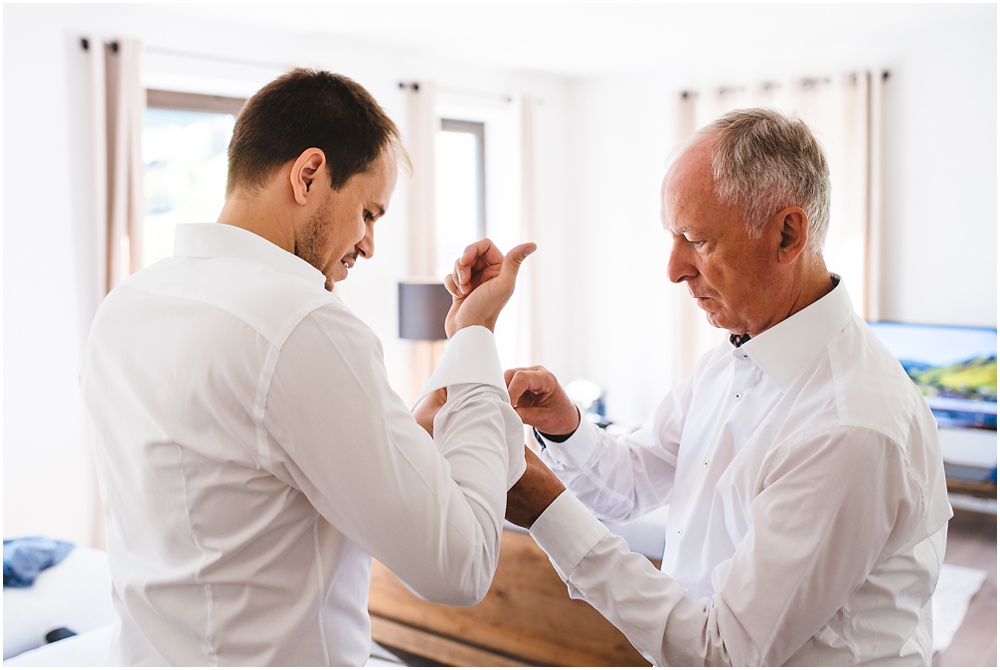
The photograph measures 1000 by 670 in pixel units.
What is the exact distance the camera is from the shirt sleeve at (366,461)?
0.87 metres

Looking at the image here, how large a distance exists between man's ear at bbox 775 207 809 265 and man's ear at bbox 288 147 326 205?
0.69 meters

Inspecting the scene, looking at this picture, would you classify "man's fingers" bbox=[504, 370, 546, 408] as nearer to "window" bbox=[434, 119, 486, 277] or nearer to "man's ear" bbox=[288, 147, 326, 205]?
"man's ear" bbox=[288, 147, 326, 205]

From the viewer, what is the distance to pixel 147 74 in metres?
4.07

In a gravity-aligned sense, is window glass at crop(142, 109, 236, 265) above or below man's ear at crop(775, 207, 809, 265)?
A: above

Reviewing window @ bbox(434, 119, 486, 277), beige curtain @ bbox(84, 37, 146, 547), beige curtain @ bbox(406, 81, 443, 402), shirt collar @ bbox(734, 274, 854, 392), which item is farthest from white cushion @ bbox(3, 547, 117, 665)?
window @ bbox(434, 119, 486, 277)

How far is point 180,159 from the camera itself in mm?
4379

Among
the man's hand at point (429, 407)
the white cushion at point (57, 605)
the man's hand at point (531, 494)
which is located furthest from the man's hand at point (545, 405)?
the white cushion at point (57, 605)

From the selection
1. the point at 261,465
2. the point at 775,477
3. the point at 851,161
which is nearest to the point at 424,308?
the point at 851,161

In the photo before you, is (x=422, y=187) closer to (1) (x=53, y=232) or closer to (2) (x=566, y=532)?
(1) (x=53, y=232)

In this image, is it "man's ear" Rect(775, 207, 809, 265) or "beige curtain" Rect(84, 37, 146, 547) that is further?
"beige curtain" Rect(84, 37, 146, 547)

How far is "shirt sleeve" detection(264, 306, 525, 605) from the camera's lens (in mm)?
874

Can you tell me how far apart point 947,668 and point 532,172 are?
4.17 m

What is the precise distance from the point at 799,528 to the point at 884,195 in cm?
478

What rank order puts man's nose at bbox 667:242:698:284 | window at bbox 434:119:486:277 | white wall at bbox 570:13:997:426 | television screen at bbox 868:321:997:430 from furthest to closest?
window at bbox 434:119:486:277, white wall at bbox 570:13:997:426, television screen at bbox 868:321:997:430, man's nose at bbox 667:242:698:284
